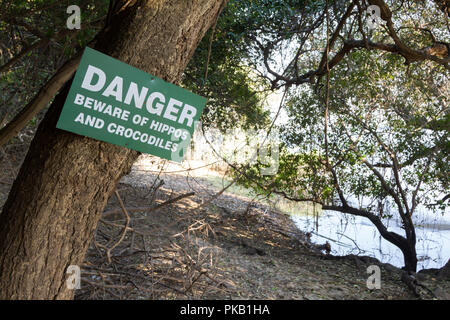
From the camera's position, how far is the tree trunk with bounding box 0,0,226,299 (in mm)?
1330

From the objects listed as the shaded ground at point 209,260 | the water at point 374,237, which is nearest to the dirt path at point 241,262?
the shaded ground at point 209,260

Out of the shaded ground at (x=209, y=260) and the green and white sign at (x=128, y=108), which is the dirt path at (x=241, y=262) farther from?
the green and white sign at (x=128, y=108)

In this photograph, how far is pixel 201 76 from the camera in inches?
220

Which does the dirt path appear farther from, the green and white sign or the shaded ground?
the green and white sign

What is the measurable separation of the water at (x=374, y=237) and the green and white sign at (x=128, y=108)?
577 cm

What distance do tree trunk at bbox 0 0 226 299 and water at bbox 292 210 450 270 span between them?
19.2ft

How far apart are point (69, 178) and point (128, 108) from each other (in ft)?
1.02

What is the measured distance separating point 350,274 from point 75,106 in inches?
199

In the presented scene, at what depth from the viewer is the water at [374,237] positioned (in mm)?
7383

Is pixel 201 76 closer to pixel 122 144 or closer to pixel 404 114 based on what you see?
pixel 404 114

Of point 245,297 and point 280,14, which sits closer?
point 245,297

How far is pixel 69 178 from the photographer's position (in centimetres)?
134

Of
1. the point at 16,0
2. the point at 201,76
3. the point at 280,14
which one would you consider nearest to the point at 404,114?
the point at 280,14

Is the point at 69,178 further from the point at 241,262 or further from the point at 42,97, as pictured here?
the point at 241,262
